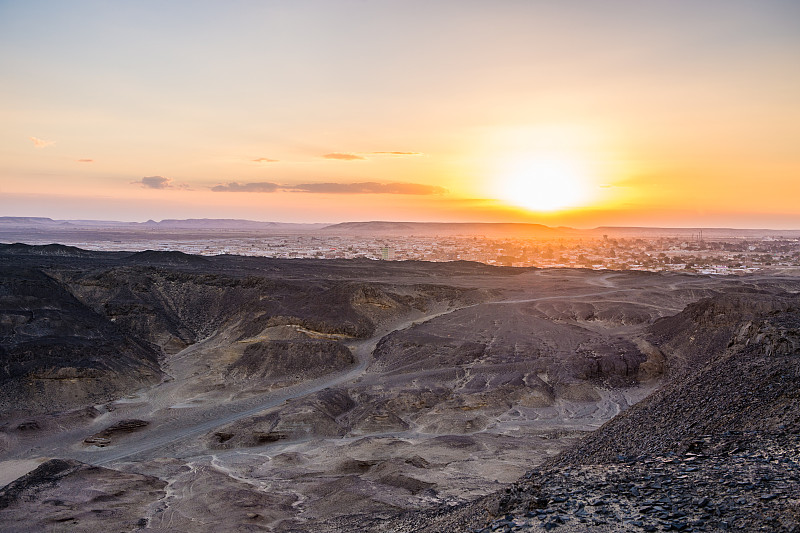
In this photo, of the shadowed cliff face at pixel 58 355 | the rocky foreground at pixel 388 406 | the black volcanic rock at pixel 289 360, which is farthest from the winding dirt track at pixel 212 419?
the shadowed cliff face at pixel 58 355

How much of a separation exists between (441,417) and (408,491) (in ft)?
41.8

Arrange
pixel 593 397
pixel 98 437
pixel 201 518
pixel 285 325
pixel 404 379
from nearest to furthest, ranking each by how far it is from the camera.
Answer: pixel 201 518 → pixel 98 437 → pixel 593 397 → pixel 404 379 → pixel 285 325

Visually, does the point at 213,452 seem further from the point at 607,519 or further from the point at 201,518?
the point at 607,519

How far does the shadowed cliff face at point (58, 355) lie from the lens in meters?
43.4

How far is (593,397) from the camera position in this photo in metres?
41.8

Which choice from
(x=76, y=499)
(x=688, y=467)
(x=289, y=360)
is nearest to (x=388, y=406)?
(x=289, y=360)

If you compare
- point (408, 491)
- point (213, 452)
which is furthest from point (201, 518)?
point (213, 452)

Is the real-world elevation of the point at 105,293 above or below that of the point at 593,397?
above

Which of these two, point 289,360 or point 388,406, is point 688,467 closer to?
point 388,406

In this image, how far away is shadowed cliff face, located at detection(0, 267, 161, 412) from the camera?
43.4 m

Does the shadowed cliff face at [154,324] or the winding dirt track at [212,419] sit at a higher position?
the shadowed cliff face at [154,324]

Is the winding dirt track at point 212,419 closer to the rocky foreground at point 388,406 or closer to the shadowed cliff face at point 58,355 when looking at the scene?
the rocky foreground at point 388,406

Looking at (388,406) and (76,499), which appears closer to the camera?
(76,499)

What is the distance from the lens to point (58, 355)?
4678 centimetres
